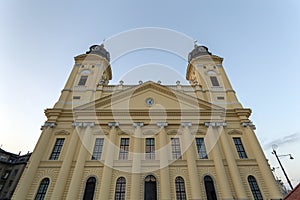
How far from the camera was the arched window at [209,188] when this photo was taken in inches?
648

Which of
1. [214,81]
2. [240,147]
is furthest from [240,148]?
[214,81]

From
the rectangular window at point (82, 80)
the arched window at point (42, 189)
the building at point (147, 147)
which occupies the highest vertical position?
the rectangular window at point (82, 80)

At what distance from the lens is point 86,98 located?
2352 centimetres

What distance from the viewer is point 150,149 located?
19.5 meters

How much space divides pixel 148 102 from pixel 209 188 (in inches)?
446

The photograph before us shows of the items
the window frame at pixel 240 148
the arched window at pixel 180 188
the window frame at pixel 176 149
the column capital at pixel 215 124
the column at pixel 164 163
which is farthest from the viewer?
the column capital at pixel 215 124

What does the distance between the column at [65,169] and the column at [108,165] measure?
3.33m

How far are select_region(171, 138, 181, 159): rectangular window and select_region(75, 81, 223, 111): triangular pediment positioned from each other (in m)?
3.98

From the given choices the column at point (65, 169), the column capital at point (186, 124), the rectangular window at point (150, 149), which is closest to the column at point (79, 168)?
the column at point (65, 169)

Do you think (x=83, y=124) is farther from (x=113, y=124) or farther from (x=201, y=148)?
(x=201, y=148)

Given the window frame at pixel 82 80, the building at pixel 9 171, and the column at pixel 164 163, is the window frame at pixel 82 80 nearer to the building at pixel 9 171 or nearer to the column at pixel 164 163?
the column at pixel 164 163

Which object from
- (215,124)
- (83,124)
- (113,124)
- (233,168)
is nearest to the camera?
(233,168)

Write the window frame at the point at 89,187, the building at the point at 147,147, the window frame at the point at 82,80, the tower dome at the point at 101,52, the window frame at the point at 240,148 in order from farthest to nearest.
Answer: the tower dome at the point at 101,52 < the window frame at the point at 82,80 < the window frame at the point at 240,148 < the building at the point at 147,147 < the window frame at the point at 89,187

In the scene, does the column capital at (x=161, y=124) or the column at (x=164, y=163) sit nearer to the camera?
the column at (x=164, y=163)
